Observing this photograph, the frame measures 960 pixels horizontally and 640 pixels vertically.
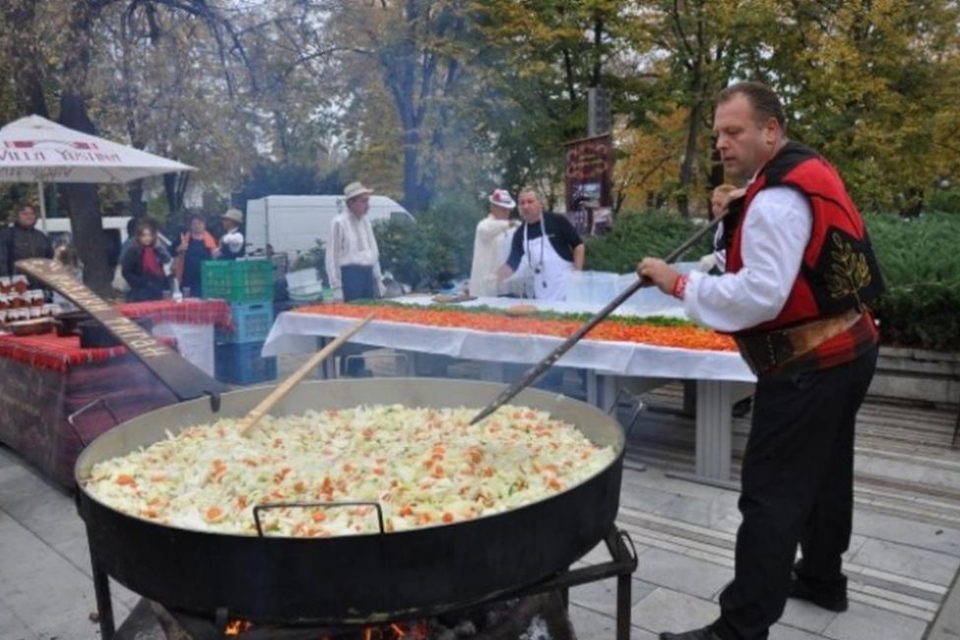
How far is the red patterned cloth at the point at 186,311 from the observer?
22.2ft

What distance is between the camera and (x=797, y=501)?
2814mm

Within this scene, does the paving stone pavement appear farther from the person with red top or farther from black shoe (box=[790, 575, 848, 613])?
the person with red top

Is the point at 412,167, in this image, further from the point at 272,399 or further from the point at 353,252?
the point at 272,399

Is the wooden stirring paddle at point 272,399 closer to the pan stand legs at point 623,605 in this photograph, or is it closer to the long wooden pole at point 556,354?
the long wooden pole at point 556,354

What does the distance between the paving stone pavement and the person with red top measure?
0.66 meters

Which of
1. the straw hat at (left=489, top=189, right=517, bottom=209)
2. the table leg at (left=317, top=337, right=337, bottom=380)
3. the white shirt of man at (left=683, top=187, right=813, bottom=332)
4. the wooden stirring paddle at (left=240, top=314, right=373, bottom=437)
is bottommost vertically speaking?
the table leg at (left=317, top=337, right=337, bottom=380)

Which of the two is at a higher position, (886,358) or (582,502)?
(582,502)

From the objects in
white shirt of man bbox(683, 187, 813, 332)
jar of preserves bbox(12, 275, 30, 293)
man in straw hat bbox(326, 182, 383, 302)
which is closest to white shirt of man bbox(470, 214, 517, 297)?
man in straw hat bbox(326, 182, 383, 302)

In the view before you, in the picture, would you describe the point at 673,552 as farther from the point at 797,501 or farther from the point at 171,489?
the point at 171,489

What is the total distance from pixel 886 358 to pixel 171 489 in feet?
22.2

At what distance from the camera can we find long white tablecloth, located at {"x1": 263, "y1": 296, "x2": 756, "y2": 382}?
16.2ft

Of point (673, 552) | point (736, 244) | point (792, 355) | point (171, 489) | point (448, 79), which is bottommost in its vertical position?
point (673, 552)

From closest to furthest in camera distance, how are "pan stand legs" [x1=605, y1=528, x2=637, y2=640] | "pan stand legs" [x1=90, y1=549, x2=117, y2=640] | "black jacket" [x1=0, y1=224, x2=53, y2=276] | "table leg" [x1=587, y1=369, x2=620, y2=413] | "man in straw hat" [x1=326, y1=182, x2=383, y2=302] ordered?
"pan stand legs" [x1=605, y1=528, x2=637, y2=640] < "pan stand legs" [x1=90, y1=549, x2=117, y2=640] < "table leg" [x1=587, y1=369, x2=620, y2=413] < "man in straw hat" [x1=326, y1=182, x2=383, y2=302] < "black jacket" [x1=0, y1=224, x2=53, y2=276]

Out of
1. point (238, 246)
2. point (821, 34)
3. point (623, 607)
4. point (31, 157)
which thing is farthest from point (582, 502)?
point (821, 34)
